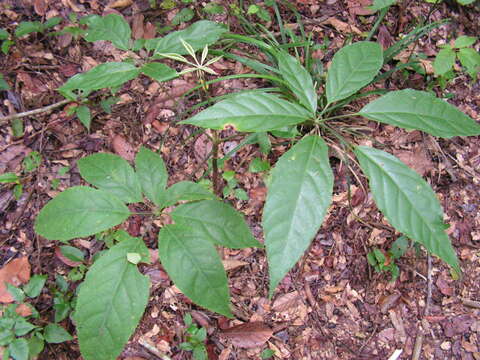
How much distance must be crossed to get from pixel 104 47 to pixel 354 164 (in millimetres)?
1785

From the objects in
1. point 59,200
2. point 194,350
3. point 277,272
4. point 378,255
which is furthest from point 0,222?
point 378,255

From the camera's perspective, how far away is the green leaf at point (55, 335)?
163 cm

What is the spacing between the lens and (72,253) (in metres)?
1.82

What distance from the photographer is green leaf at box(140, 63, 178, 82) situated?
4.13 ft

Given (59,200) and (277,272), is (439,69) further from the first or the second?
(59,200)

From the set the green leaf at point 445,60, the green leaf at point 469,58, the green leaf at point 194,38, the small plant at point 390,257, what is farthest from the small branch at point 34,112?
the green leaf at point 469,58

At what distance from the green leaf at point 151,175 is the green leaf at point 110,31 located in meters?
0.47

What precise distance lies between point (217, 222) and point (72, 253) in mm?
1026

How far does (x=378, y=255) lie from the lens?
1.90m

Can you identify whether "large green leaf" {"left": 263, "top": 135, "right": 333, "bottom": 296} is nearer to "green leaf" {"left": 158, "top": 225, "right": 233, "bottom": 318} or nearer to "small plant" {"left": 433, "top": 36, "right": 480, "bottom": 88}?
"green leaf" {"left": 158, "top": 225, "right": 233, "bottom": 318}

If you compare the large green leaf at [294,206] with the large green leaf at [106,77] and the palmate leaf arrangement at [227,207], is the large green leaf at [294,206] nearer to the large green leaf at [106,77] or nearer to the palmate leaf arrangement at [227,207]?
the palmate leaf arrangement at [227,207]

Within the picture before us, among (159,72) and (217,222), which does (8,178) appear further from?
(217,222)

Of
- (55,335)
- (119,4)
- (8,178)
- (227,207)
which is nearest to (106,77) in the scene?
(227,207)

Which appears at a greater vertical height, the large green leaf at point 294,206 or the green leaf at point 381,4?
the green leaf at point 381,4
